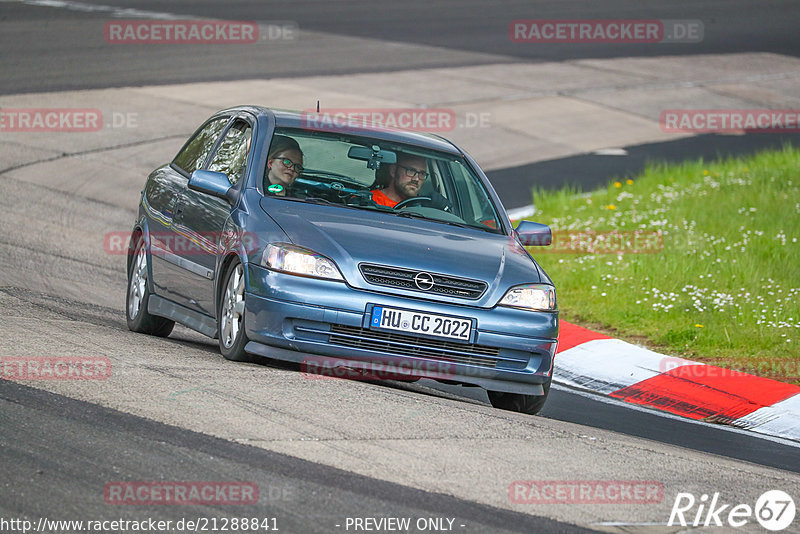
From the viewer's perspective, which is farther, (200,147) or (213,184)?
(200,147)

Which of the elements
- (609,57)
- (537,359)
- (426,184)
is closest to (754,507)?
(537,359)

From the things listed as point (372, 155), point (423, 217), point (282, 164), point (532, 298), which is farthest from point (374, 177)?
point (532, 298)

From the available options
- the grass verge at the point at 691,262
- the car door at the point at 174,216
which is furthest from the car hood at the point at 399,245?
the grass verge at the point at 691,262

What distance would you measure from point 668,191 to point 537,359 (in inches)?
389

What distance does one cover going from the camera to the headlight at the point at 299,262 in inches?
290

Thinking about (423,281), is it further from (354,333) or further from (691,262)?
(691,262)

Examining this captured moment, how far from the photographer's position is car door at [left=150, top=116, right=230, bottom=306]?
882cm

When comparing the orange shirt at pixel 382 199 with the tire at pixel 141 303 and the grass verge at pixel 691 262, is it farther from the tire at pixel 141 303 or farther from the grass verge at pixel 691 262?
the grass verge at pixel 691 262

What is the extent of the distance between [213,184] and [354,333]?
1.54 m

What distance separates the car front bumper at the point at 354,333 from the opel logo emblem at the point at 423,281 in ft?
0.28

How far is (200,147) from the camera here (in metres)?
9.48

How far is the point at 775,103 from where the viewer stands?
2559 cm

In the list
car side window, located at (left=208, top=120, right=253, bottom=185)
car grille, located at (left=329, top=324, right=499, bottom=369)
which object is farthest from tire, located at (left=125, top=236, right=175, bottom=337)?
car grille, located at (left=329, top=324, right=499, bottom=369)

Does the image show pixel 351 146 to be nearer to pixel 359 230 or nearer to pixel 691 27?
pixel 359 230
